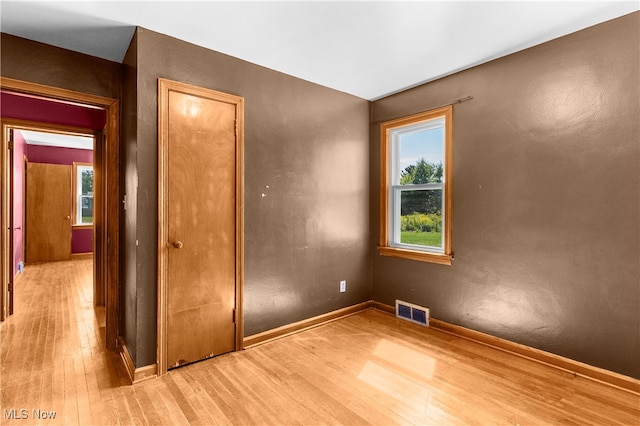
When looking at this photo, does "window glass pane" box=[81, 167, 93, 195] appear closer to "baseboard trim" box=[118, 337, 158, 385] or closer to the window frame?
the window frame

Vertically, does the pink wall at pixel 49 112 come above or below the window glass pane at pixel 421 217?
above

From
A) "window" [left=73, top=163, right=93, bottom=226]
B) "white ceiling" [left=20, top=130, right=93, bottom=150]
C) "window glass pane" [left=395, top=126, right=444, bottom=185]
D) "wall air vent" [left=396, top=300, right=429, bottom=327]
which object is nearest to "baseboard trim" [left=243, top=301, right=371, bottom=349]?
"wall air vent" [left=396, top=300, right=429, bottom=327]

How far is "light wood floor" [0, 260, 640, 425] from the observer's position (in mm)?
1902

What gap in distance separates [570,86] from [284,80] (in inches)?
94.2

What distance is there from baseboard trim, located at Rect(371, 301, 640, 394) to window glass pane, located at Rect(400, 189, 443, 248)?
844 millimetres

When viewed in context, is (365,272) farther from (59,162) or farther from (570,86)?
(59,162)

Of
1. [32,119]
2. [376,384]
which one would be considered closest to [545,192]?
[376,384]

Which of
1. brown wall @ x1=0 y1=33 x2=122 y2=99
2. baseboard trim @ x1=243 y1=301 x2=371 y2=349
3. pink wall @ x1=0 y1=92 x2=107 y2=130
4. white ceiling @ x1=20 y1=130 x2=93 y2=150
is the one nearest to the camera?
brown wall @ x1=0 y1=33 x2=122 y2=99

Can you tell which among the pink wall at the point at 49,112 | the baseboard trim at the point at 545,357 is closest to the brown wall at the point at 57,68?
the pink wall at the point at 49,112

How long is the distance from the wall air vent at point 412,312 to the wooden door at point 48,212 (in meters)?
7.38

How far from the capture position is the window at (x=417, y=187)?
128 inches

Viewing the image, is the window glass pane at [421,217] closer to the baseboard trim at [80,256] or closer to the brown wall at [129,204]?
the brown wall at [129,204]

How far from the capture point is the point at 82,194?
Result: 25.2ft

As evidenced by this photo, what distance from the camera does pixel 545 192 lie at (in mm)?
2578
